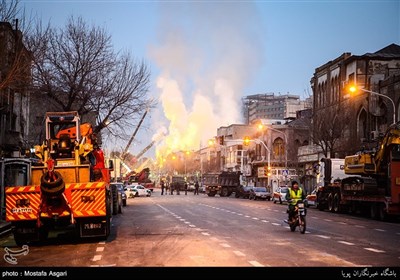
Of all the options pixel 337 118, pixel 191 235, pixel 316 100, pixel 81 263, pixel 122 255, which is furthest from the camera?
pixel 316 100

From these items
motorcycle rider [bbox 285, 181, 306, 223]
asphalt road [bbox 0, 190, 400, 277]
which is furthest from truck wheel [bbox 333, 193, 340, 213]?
motorcycle rider [bbox 285, 181, 306, 223]

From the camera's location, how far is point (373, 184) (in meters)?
33.4

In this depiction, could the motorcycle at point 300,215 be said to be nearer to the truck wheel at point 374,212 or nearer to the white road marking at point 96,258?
the white road marking at point 96,258

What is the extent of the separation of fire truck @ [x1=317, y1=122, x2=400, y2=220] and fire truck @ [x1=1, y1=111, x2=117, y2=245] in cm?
1755

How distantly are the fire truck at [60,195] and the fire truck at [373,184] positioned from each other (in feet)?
57.6

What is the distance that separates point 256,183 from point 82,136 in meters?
79.4

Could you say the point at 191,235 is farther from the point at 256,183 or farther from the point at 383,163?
the point at 256,183

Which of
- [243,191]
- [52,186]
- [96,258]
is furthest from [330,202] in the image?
[243,191]

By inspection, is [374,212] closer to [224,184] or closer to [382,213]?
[382,213]

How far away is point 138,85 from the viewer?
40.9m

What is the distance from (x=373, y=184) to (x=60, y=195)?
69.8ft

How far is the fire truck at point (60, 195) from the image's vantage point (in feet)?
55.7

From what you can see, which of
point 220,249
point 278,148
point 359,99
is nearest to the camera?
point 220,249

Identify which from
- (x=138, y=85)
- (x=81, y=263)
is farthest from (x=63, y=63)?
(x=81, y=263)
